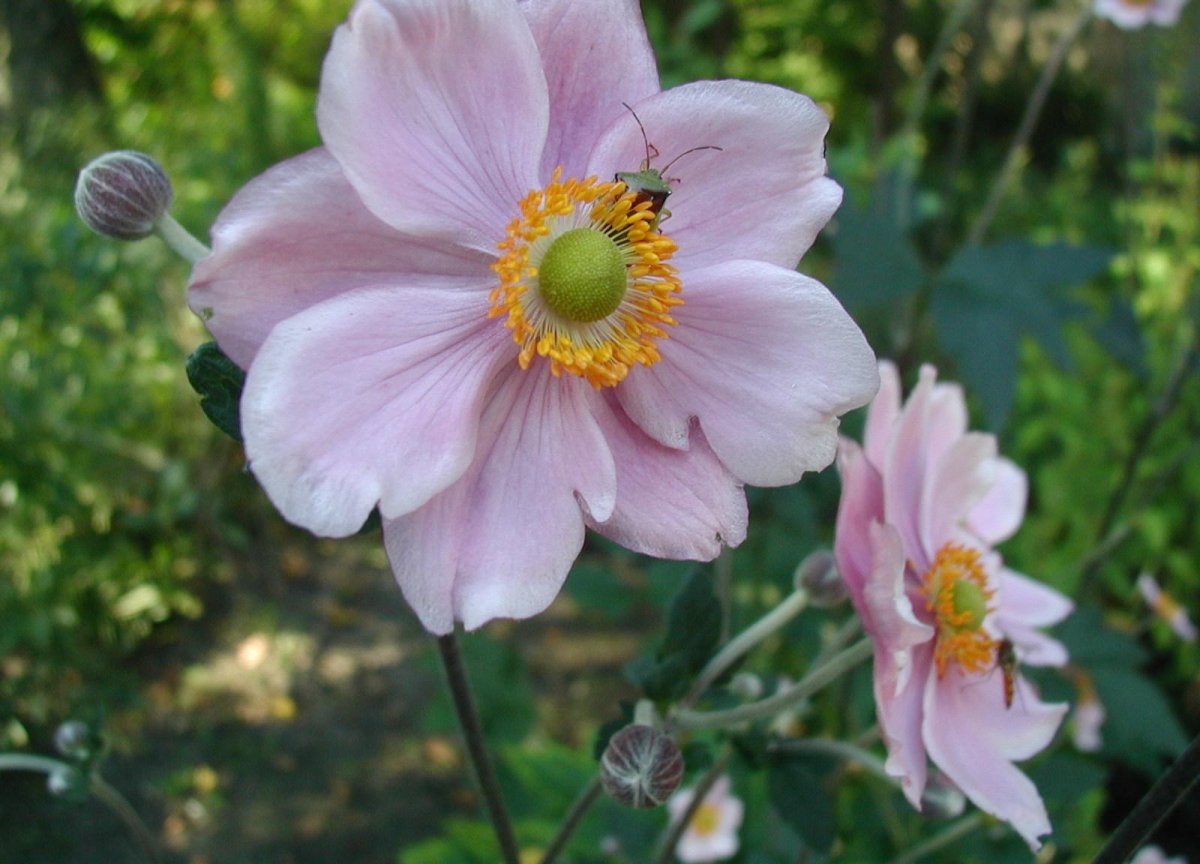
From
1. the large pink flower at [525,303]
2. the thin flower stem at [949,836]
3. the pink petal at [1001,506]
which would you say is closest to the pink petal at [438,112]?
the large pink flower at [525,303]

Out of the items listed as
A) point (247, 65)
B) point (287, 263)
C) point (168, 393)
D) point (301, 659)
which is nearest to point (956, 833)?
point (287, 263)

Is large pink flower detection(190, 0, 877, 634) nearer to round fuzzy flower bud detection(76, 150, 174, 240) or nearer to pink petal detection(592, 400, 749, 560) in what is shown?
pink petal detection(592, 400, 749, 560)

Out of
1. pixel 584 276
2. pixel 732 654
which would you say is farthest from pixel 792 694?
pixel 584 276

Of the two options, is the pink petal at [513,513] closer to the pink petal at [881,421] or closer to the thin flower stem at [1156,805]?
the pink petal at [881,421]

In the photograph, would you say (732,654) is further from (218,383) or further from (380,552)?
(380,552)

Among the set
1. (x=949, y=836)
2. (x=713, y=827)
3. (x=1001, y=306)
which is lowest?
(x=713, y=827)

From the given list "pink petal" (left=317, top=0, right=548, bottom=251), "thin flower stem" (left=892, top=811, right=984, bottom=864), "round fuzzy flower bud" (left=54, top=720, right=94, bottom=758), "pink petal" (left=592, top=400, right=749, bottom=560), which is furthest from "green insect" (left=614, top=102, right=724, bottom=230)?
"thin flower stem" (left=892, top=811, right=984, bottom=864)

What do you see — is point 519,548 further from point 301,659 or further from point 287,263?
point 301,659
